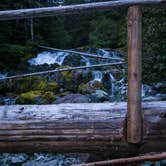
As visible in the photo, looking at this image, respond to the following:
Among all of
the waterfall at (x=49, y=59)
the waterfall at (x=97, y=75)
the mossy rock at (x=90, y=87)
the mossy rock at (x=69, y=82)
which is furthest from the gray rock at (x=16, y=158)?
the waterfall at (x=49, y=59)

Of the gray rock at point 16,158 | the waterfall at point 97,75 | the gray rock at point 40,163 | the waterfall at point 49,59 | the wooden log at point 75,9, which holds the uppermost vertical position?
the waterfall at point 49,59

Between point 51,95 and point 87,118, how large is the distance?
22.7 ft

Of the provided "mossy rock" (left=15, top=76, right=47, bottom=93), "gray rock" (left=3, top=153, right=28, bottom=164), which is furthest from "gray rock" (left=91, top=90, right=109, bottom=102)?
"gray rock" (left=3, top=153, right=28, bottom=164)

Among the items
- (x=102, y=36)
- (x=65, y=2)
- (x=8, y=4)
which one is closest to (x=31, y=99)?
(x=8, y=4)

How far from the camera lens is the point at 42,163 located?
5.37 meters

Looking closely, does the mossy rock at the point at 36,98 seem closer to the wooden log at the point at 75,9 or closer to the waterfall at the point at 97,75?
the waterfall at the point at 97,75

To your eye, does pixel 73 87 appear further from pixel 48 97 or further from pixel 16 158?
pixel 16 158

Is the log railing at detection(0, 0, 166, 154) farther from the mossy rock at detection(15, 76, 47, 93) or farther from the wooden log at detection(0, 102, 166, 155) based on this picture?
the mossy rock at detection(15, 76, 47, 93)

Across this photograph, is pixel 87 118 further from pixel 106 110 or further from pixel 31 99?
pixel 31 99

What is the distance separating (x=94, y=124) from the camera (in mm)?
2316

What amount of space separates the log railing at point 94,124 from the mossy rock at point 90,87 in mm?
7355

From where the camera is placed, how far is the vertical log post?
222 cm

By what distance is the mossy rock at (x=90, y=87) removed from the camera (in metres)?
9.85

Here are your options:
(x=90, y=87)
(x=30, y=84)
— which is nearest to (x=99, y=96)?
(x=90, y=87)
